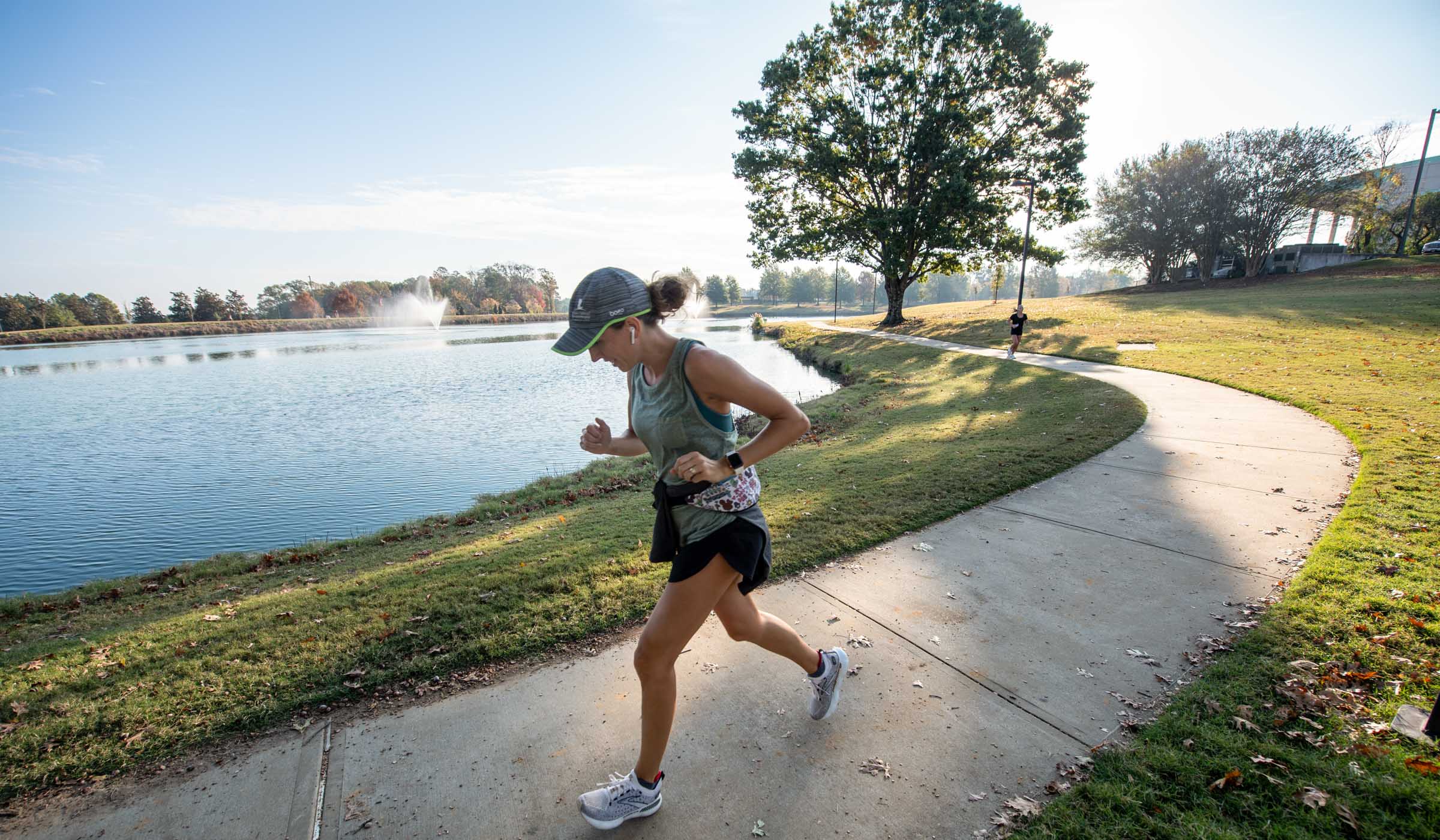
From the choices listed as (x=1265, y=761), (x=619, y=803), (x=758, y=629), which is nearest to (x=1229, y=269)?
(x=1265, y=761)

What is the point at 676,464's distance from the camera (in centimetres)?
198

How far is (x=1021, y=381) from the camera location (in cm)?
1338

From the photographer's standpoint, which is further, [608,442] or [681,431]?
[608,442]

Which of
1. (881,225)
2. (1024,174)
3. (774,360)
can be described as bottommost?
(774,360)

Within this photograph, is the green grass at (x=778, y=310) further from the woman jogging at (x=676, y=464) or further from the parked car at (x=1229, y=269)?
the woman jogging at (x=676, y=464)

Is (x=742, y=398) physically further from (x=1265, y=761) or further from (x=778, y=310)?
(x=778, y=310)

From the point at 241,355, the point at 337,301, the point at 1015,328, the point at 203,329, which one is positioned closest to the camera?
the point at 1015,328

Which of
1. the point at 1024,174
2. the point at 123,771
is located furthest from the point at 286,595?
the point at 1024,174

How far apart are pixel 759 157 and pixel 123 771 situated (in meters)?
31.3

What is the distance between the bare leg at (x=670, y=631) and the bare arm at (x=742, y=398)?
0.42 metres

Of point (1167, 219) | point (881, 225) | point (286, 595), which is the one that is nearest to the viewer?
point (286, 595)

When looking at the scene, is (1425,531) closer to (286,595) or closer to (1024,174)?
(286,595)

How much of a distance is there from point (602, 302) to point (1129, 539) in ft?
15.1

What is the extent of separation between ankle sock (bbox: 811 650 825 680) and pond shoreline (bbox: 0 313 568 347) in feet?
222
